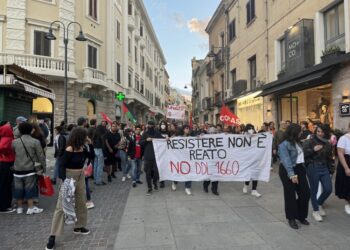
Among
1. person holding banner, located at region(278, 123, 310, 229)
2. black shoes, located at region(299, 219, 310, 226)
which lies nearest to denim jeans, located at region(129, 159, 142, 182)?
person holding banner, located at region(278, 123, 310, 229)

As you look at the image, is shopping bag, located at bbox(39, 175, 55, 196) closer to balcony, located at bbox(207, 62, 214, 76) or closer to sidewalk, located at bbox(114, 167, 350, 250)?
sidewalk, located at bbox(114, 167, 350, 250)

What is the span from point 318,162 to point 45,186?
17.9 ft

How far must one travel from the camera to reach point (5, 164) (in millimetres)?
6371

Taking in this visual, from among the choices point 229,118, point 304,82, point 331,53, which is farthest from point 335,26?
point 229,118

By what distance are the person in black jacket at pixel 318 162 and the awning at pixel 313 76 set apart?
5120 millimetres

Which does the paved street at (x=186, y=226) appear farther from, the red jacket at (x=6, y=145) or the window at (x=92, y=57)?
the window at (x=92, y=57)

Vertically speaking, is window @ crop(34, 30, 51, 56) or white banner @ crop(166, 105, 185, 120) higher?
window @ crop(34, 30, 51, 56)

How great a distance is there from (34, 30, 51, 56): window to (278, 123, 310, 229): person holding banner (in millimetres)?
18992

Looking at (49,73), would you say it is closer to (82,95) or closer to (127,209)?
(82,95)

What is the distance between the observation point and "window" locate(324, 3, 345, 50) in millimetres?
10953

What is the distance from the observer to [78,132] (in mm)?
4836

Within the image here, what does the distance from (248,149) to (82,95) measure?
1722 cm

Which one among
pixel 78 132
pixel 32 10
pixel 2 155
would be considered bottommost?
pixel 2 155

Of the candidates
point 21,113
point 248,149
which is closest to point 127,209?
point 248,149
